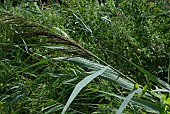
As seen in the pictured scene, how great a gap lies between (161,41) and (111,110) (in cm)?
112

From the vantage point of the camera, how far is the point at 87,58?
2305 mm

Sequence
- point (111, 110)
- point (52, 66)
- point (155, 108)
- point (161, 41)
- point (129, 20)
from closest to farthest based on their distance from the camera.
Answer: point (155, 108) → point (111, 110) → point (52, 66) → point (161, 41) → point (129, 20)

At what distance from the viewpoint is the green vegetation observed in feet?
8.23

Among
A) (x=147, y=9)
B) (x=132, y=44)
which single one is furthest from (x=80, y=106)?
(x=147, y=9)

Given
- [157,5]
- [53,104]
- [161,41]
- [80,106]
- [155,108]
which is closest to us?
[155,108]

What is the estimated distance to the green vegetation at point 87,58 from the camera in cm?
251

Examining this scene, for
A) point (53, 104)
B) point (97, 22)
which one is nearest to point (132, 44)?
point (97, 22)

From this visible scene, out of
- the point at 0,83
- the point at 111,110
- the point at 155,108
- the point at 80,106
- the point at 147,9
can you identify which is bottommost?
the point at 0,83

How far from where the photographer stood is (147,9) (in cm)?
386

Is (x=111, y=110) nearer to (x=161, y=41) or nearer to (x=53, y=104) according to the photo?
(x=53, y=104)

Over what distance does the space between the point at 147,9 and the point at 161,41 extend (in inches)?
22.6

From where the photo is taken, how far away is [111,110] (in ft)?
7.85

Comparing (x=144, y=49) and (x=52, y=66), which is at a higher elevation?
(x=144, y=49)

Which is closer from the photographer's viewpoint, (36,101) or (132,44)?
(36,101)
